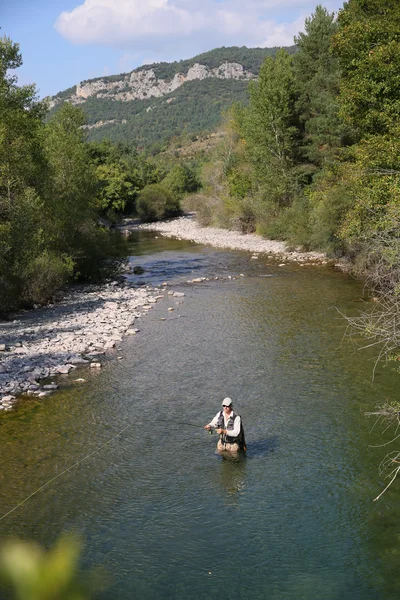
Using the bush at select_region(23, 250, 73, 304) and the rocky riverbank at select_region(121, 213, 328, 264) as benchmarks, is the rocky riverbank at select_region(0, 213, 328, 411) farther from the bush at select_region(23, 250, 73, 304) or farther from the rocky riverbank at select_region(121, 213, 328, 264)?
the rocky riverbank at select_region(121, 213, 328, 264)

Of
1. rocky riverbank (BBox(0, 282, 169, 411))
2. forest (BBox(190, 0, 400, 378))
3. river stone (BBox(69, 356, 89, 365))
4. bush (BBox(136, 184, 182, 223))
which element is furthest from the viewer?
bush (BBox(136, 184, 182, 223))

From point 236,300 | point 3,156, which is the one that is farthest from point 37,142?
point 236,300

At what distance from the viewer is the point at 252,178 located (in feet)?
198

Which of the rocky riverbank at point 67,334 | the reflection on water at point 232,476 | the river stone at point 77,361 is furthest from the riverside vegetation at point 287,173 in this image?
the river stone at point 77,361

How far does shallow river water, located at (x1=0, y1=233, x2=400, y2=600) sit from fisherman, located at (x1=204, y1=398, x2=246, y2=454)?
1.27 feet

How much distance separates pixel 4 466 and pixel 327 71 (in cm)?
4352

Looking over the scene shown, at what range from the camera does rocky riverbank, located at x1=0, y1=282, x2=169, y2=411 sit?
18797 mm

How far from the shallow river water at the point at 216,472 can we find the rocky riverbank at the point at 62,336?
85cm

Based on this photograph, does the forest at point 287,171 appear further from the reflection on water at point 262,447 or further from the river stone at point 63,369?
the river stone at point 63,369

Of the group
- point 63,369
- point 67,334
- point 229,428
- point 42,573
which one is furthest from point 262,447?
point 42,573

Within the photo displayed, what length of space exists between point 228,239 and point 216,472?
45445 millimetres

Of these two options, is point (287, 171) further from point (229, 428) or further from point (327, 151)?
point (229, 428)

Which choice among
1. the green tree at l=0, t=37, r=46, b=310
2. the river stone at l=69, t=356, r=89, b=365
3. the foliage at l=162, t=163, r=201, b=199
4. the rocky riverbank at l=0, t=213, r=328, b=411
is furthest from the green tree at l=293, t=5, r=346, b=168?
the foliage at l=162, t=163, r=201, b=199

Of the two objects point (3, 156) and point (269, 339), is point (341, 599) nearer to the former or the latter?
point (269, 339)
